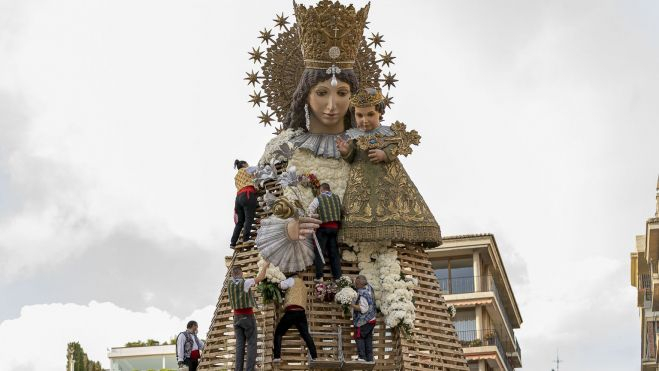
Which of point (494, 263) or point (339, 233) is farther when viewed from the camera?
point (494, 263)

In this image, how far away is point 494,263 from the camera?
50.8m

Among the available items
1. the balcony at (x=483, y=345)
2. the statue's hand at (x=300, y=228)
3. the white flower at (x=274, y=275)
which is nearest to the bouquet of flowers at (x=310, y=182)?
the statue's hand at (x=300, y=228)

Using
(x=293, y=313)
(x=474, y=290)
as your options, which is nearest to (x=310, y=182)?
(x=293, y=313)

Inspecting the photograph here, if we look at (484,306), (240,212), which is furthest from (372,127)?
(484,306)

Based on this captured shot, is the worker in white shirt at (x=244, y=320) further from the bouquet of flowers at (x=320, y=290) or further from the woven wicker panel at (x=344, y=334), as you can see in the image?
the bouquet of flowers at (x=320, y=290)

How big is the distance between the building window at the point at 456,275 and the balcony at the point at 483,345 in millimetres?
1660

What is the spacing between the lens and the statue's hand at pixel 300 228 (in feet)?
65.3

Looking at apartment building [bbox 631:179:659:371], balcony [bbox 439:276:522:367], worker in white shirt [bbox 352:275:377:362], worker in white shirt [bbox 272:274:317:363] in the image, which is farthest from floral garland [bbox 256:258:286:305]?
apartment building [bbox 631:179:659:371]

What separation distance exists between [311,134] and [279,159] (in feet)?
2.68

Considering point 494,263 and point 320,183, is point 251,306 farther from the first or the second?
point 494,263

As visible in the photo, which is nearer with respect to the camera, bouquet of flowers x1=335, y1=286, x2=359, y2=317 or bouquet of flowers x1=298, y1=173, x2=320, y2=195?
bouquet of flowers x1=335, y1=286, x2=359, y2=317

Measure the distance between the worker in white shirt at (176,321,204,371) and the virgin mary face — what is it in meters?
4.07

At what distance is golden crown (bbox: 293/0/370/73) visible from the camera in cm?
2155

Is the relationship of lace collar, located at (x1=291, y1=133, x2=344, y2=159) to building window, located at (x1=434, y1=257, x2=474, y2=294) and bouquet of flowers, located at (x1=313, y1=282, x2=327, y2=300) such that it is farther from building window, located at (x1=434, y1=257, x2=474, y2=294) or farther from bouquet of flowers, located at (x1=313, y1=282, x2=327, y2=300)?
building window, located at (x1=434, y1=257, x2=474, y2=294)
